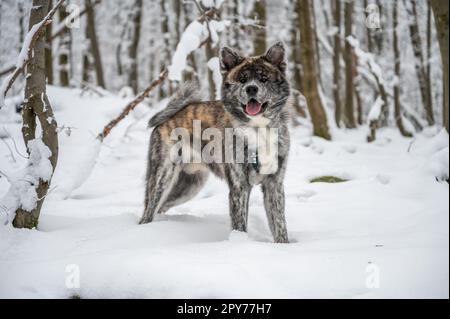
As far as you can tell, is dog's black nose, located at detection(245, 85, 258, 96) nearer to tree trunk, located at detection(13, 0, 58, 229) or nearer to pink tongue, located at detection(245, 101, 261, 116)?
pink tongue, located at detection(245, 101, 261, 116)

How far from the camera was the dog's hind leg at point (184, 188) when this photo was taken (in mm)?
4770

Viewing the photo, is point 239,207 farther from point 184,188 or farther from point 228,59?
point 228,59

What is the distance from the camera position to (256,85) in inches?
139

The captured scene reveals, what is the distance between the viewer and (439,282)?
83.7 inches

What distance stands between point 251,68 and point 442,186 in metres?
2.44

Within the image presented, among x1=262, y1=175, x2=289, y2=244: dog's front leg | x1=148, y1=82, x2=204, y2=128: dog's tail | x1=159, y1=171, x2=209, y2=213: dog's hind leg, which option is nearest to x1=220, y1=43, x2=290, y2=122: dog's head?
x1=262, y1=175, x2=289, y2=244: dog's front leg

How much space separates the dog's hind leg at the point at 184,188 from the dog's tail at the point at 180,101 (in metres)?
0.72

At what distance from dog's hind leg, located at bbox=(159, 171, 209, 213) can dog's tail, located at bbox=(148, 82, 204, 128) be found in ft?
2.35

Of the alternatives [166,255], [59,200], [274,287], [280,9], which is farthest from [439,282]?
[280,9]

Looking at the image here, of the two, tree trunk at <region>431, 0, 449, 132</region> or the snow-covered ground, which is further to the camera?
tree trunk at <region>431, 0, 449, 132</region>

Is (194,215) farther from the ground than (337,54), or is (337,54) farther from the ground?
(337,54)

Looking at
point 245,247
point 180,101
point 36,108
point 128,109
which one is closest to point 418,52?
point 180,101

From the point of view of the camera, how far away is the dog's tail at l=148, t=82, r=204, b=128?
4.59m

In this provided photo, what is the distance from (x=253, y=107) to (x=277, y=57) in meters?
0.65
